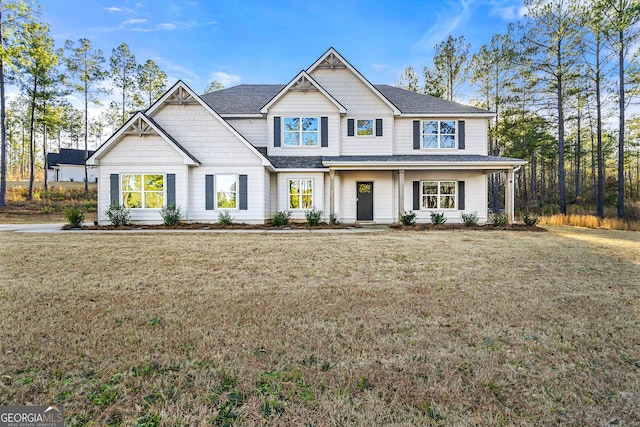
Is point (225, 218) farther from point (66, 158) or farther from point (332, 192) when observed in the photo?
point (66, 158)

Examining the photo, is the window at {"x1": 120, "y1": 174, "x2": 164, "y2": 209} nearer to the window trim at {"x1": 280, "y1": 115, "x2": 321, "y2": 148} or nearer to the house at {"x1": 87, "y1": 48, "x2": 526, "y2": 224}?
the house at {"x1": 87, "y1": 48, "x2": 526, "y2": 224}

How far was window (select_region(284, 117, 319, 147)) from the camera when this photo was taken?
16.4m

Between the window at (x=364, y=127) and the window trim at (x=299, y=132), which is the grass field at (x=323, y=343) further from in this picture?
the window at (x=364, y=127)

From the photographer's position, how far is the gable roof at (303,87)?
51.9ft

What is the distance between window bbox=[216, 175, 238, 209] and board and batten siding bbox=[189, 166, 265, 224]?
15cm

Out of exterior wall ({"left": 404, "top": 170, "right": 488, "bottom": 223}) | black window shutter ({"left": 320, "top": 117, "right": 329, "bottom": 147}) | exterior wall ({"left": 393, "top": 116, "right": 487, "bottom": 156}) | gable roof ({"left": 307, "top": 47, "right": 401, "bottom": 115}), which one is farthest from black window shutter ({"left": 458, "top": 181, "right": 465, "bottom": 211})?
black window shutter ({"left": 320, "top": 117, "right": 329, "bottom": 147})

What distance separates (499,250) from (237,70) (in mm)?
30550

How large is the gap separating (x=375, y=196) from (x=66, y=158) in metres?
49.1

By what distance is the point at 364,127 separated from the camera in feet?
55.3

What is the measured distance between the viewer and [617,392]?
231 centimetres

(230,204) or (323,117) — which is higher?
(323,117)

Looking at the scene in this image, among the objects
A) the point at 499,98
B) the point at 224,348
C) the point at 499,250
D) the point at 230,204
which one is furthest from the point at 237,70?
the point at 224,348

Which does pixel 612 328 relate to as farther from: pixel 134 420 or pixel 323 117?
pixel 323 117

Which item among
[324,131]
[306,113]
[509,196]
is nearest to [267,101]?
[306,113]
